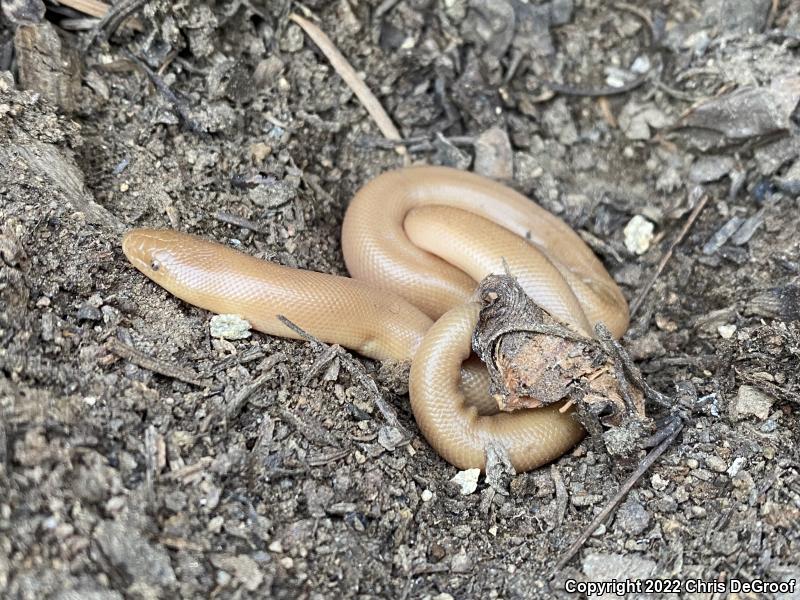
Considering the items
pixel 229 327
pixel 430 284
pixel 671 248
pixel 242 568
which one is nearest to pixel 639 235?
pixel 671 248

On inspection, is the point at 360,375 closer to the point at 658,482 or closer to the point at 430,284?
the point at 430,284

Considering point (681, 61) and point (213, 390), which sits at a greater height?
point (681, 61)

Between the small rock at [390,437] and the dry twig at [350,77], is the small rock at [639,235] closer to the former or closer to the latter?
the dry twig at [350,77]

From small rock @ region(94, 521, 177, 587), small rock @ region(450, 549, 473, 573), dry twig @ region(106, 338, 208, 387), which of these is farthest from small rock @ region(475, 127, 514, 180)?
small rock @ region(94, 521, 177, 587)

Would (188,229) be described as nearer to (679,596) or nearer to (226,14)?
(226,14)

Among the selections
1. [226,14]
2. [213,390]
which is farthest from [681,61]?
[213,390]
